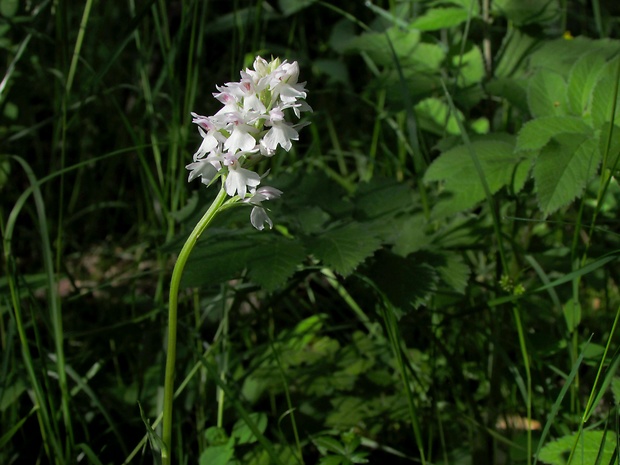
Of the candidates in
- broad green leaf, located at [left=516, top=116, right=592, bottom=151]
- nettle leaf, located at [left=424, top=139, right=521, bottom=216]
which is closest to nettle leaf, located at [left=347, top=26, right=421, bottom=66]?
nettle leaf, located at [left=424, top=139, right=521, bottom=216]

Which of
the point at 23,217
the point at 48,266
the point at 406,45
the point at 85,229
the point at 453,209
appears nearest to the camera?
the point at 48,266

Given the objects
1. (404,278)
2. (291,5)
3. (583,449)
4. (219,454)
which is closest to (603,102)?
(404,278)

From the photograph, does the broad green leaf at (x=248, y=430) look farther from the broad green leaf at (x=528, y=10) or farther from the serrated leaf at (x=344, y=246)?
the broad green leaf at (x=528, y=10)

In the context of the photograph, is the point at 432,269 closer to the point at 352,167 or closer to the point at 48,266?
the point at 48,266

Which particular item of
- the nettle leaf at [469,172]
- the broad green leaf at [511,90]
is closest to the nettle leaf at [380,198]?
the nettle leaf at [469,172]

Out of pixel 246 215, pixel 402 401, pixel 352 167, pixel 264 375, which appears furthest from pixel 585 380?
pixel 352 167

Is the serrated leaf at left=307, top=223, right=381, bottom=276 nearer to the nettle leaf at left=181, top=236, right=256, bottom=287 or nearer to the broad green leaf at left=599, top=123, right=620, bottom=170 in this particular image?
the nettle leaf at left=181, top=236, right=256, bottom=287

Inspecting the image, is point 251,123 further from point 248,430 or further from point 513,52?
point 513,52
